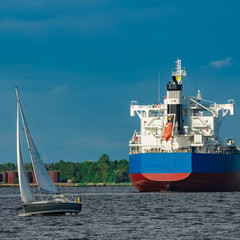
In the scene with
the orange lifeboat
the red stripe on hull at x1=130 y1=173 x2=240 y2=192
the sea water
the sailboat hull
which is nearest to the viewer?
the sea water

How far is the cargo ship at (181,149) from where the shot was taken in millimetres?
80562

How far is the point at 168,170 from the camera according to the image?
80375 millimetres

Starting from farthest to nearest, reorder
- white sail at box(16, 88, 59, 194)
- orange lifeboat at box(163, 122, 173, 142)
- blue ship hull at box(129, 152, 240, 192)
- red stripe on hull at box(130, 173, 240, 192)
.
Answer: orange lifeboat at box(163, 122, 173, 142) < red stripe on hull at box(130, 173, 240, 192) < blue ship hull at box(129, 152, 240, 192) < white sail at box(16, 88, 59, 194)

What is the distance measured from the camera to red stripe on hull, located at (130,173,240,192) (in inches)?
3174

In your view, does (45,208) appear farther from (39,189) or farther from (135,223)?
(135,223)

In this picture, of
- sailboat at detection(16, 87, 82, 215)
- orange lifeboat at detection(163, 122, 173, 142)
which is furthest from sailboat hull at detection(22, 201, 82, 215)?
orange lifeboat at detection(163, 122, 173, 142)

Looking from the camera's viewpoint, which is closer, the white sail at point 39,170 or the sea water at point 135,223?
the sea water at point 135,223

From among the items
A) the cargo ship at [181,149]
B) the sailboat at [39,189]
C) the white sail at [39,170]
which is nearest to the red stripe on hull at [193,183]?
the cargo ship at [181,149]

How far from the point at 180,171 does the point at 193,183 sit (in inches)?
95.9

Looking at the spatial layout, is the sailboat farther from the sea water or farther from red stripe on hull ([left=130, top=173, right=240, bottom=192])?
red stripe on hull ([left=130, top=173, right=240, bottom=192])

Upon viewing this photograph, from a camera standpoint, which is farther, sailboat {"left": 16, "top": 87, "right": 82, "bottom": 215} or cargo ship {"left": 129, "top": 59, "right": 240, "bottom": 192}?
cargo ship {"left": 129, "top": 59, "right": 240, "bottom": 192}

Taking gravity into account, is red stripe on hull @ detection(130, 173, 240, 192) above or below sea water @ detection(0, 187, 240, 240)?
above

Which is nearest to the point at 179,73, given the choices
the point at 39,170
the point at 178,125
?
the point at 178,125

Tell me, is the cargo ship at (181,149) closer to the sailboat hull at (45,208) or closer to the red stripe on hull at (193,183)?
the red stripe on hull at (193,183)
